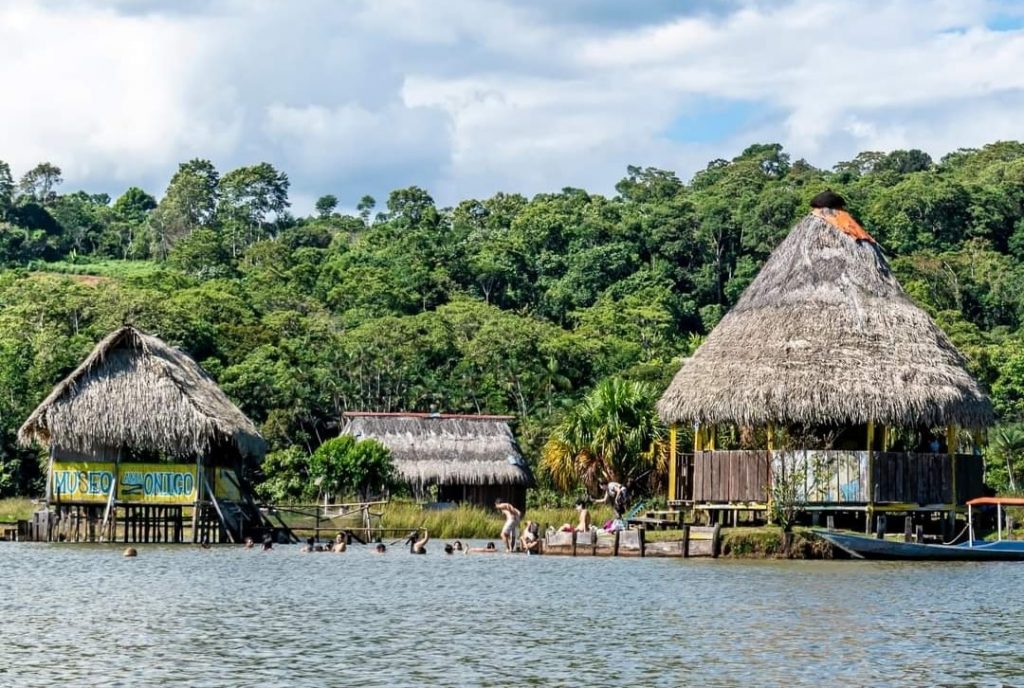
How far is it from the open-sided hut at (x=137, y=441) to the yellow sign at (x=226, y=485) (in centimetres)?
3

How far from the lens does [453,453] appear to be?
58562mm

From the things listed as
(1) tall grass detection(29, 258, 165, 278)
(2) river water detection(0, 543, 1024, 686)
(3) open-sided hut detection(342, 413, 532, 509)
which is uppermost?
(1) tall grass detection(29, 258, 165, 278)

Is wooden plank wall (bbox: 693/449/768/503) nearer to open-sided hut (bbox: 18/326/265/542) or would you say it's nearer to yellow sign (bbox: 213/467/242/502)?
open-sided hut (bbox: 18/326/265/542)

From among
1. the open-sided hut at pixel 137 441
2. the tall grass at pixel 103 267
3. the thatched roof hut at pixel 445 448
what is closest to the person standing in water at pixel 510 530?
the open-sided hut at pixel 137 441

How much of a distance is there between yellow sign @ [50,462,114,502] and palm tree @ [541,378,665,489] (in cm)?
1384

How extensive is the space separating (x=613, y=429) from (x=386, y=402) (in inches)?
809

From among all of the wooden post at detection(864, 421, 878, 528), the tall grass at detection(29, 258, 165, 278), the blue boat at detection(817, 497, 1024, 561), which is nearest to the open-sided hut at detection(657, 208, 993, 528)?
the wooden post at detection(864, 421, 878, 528)

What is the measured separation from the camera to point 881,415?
129ft

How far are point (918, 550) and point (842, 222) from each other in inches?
414

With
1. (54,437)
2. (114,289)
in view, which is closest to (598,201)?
(114,289)

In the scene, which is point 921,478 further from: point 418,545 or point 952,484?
point 418,545

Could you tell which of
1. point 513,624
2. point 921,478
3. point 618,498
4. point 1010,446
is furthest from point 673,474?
point 513,624

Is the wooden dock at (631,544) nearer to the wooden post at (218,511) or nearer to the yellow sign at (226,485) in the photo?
the wooden post at (218,511)

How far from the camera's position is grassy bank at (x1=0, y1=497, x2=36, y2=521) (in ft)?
175
